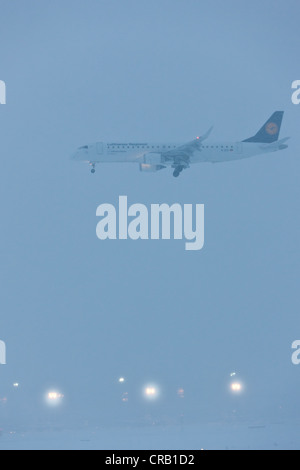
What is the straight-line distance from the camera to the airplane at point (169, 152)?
378 feet

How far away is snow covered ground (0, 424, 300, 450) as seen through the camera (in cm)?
8804

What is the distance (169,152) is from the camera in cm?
11538

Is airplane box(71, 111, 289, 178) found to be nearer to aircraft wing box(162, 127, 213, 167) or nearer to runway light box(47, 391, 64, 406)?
aircraft wing box(162, 127, 213, 167)

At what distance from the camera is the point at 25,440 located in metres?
103

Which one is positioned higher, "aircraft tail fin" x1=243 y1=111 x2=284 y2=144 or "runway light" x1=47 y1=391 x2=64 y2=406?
"aircraft tail fin" x1=243 y1=111 x2=284 y2=144

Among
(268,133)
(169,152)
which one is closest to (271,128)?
(268,133)

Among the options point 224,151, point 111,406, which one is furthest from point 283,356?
point 224,151

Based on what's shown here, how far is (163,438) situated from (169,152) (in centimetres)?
3828

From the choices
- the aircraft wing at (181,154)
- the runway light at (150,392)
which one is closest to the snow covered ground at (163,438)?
the runway light at (150,392)

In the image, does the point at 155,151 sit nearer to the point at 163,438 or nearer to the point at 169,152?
the point at 169,152

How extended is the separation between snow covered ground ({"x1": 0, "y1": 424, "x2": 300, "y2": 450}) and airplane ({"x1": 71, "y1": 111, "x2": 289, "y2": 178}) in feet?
114

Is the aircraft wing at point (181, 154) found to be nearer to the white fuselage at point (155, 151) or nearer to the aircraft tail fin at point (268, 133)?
the white fuselage at point (155, 151)

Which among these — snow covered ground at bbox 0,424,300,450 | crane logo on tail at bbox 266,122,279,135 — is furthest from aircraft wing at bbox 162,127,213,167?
snow covered ground at bbox 0,424,300,450
